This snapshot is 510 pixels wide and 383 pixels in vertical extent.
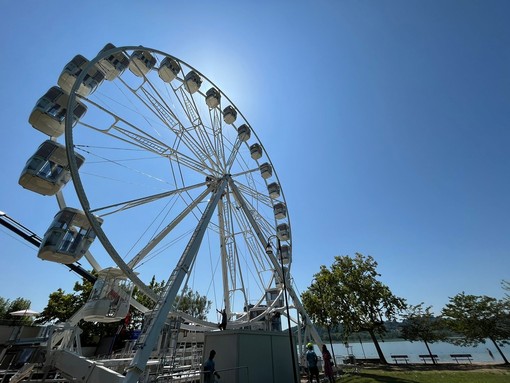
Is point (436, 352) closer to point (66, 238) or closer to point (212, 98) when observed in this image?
point (212, 98)

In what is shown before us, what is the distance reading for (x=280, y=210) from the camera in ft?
76.8

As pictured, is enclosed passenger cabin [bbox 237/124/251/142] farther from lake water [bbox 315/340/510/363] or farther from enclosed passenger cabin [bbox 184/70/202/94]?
lake water [bbox 315/340/510/363]

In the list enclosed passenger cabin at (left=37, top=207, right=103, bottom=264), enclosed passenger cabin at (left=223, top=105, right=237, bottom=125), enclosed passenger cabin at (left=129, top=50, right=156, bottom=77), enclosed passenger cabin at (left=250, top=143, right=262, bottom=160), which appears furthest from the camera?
enclosed passenger cabin at (left=250, top=143, right=262, bottom=160)

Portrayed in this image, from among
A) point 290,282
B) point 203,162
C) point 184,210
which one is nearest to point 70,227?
point 184,210

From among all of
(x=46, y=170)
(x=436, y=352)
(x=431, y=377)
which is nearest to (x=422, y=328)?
(x=431, y=377)

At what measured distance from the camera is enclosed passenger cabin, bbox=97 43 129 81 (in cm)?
1405

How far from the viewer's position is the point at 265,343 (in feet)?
34.8

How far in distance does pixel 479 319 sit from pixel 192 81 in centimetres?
3589

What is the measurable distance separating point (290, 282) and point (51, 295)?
28.5m

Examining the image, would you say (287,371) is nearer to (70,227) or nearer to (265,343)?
(265,343)

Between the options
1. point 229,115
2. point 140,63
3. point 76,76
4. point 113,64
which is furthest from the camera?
point 229,115

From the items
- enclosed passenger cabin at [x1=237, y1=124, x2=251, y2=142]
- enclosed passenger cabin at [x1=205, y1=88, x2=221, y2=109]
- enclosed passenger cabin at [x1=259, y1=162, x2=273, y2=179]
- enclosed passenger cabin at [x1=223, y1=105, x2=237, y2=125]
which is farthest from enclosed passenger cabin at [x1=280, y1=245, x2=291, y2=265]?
enclosed passenger cabin at [x1=205, y1=88, x2=221, y2=109]

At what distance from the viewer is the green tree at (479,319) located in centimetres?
2541

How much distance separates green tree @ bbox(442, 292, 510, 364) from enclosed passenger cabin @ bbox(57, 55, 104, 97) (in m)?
38.6
